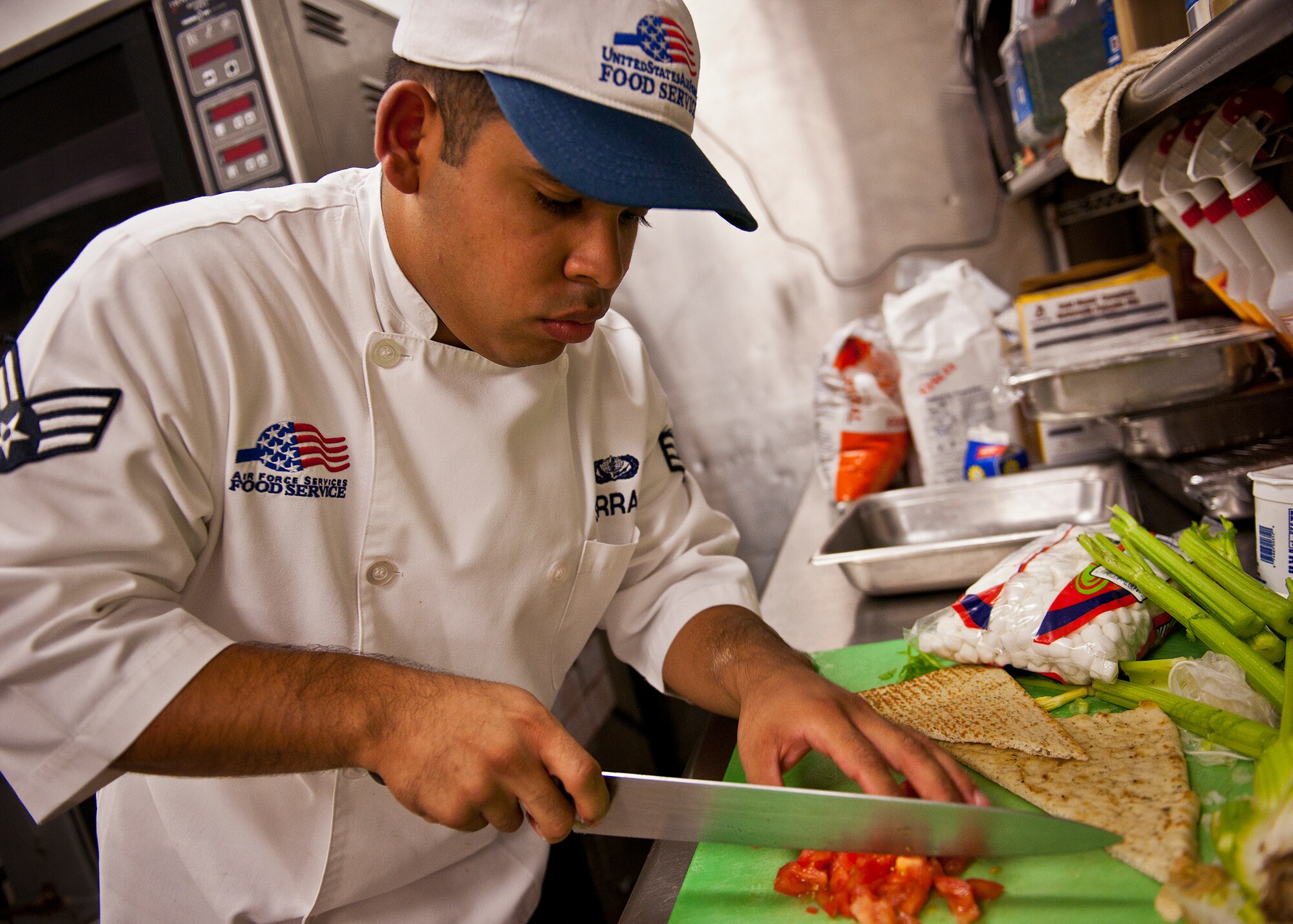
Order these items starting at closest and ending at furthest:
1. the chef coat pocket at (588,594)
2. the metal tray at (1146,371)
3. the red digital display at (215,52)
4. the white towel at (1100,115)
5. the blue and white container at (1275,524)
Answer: the blue and white container at (1275,524) → the white towel at (1100,115) → the chef coat pocket at (588,594) → the metal tray at (1146,371) → the red digital display at (215,52)

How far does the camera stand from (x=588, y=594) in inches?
55.9

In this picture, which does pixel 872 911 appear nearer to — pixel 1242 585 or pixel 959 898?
pixel 959 898

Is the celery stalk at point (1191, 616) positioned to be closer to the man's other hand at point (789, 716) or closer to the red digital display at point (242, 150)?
the man's other hand at point (789, 716)

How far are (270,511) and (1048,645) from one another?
1044 millimetres

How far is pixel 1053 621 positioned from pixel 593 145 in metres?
0.87

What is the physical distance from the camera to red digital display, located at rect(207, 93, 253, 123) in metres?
1.93

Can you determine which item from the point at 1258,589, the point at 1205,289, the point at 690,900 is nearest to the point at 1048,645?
the point at 1258,589

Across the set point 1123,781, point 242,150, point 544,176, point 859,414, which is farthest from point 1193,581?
point 242,150

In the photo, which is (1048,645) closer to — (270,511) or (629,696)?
(270,511)

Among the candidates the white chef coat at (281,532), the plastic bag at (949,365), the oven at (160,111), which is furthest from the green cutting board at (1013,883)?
the oven at (160,111)

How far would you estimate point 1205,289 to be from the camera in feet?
6.56

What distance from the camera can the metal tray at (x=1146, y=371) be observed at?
165 cm

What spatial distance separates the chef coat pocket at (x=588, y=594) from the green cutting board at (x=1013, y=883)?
1.42ft

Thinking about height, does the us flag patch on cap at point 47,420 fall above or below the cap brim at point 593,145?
below
